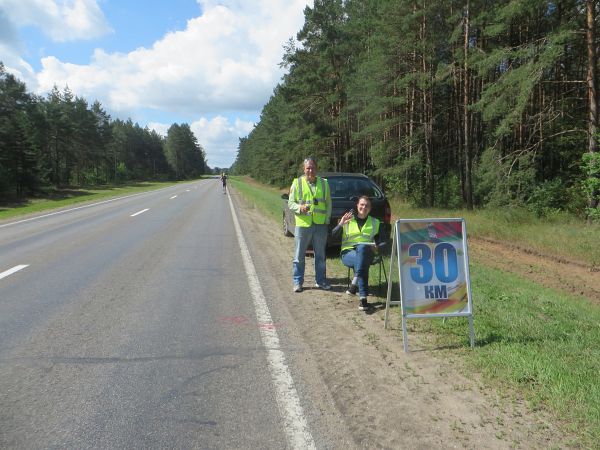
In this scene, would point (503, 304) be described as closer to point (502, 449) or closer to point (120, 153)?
point (502, 449)

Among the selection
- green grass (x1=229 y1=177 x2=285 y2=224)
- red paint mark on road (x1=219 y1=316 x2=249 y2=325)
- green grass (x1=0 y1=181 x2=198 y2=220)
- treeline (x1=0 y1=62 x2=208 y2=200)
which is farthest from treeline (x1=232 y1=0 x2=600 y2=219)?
treeline (x1=0 y1=62 x2=208 y2=200)

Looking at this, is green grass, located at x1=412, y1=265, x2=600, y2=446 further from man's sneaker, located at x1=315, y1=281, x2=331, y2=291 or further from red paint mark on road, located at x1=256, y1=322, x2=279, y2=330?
man's sneaker, located at x1=315, y1=281, x2=331, y2=291

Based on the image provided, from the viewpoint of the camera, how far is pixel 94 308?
222 inches

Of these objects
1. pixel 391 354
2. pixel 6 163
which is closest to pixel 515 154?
pixel 391 354

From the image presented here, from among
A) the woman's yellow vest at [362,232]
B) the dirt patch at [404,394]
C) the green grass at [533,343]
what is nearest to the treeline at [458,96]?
the green grass at [533,343]

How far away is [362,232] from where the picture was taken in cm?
601

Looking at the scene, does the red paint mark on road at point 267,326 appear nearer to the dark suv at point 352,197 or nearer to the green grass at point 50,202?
the dark suv at point 352,197

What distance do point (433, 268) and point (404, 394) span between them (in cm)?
155

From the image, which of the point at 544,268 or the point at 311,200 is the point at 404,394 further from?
the point at 544,268

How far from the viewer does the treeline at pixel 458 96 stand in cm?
1390

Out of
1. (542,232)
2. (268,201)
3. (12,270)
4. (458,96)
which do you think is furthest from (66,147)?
(542,232)

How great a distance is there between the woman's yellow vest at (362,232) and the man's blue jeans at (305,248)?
0.69 meters

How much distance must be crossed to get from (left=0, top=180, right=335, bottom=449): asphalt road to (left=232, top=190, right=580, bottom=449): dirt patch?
1.40 feet

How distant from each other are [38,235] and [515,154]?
51.3ft
